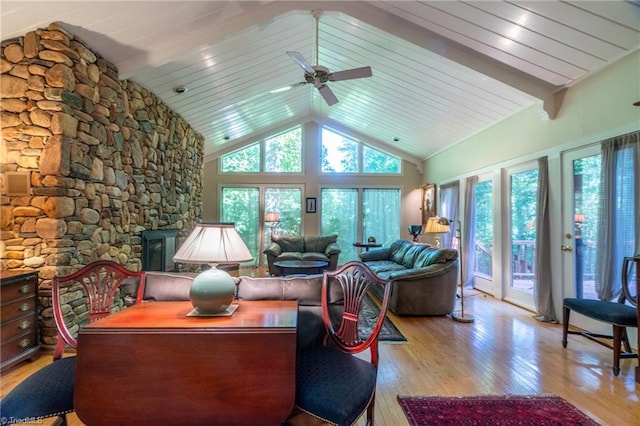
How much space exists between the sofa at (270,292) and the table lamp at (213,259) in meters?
0.24

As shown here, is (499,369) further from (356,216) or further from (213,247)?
(356,216)

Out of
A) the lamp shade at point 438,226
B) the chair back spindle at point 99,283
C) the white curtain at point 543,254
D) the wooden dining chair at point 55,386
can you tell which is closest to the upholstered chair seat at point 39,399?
the wooden dining chair at point 55,386

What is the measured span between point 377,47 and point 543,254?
3.35 meters

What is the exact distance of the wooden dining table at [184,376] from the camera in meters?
1.36

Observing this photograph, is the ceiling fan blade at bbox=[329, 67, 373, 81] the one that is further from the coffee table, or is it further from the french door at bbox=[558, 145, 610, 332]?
the coffee table

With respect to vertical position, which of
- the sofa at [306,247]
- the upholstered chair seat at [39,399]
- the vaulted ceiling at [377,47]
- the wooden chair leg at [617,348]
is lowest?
the wooden chair leg at [617,348]

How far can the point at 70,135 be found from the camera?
9.68 feet

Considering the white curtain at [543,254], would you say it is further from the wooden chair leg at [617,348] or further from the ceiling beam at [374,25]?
the wooden chair leg at [617,348]

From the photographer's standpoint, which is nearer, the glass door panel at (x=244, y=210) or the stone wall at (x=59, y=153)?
the stone wall at (x=59, y=153)

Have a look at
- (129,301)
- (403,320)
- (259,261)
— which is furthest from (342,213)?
(129,301)

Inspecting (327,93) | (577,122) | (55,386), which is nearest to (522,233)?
(577,122)

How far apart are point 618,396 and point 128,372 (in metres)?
3.02

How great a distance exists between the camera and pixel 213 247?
1.71 meters

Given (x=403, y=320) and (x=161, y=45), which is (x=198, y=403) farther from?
(x=161, y=45)
